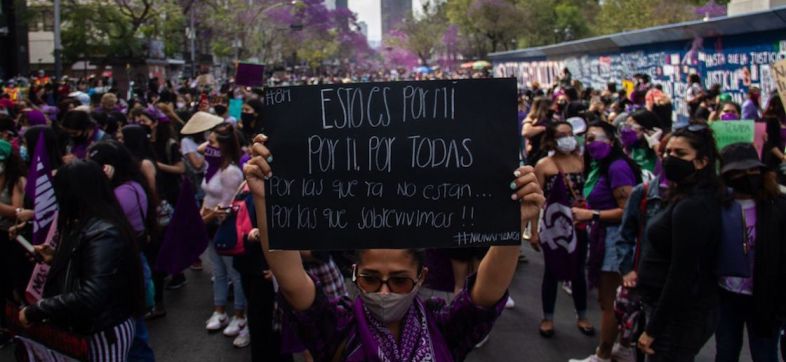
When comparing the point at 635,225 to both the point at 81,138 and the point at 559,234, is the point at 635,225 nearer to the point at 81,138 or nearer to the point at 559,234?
the point at 559,234

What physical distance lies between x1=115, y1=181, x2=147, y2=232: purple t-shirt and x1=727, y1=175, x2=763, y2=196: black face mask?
3.70 m

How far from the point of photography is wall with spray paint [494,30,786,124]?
50.4 feet

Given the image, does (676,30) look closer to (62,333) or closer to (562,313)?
(562,313)

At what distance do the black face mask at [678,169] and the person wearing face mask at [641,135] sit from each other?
2.66 m

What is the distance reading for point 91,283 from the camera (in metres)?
3.39

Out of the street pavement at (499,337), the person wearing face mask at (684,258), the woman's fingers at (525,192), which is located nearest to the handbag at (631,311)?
the person wearing face mask at (684,258)

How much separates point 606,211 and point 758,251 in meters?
1.53

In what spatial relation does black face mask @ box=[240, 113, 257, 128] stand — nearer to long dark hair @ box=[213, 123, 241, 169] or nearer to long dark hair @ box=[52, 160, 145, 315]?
long dark hair @ box=[213, 123, 241, 169]

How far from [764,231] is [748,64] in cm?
1375

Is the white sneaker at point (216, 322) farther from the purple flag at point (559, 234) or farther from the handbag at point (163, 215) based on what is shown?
the purple flag at point (559, 234)

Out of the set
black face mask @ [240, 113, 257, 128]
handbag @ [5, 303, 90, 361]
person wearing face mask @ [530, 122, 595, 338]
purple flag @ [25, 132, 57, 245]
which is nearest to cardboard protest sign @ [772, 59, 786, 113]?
person wearing face mask @ [530, 122, 595, 338]

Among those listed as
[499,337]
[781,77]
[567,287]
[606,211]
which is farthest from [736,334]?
[567,287]

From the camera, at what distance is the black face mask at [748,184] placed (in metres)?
3.89

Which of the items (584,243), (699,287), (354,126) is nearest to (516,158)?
(354,126)
